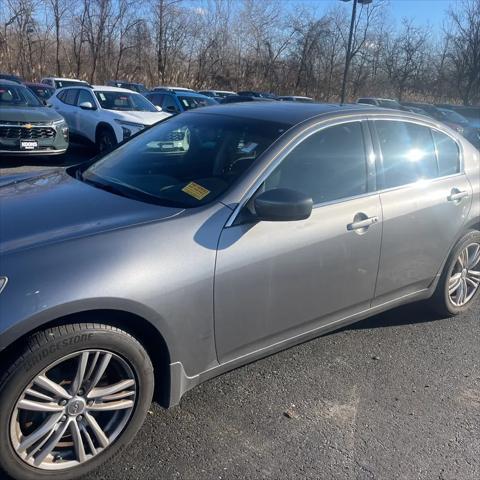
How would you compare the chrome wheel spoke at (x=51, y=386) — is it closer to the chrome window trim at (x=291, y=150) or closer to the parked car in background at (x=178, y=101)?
the chrome window trim at (x=291, y=150)

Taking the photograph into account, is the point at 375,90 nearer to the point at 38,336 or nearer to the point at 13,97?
the point at 13,97

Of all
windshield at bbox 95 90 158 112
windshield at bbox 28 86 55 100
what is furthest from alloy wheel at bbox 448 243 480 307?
windshield at bbox 28 86 55 100

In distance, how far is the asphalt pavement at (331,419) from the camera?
251 cm

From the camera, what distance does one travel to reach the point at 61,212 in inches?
101

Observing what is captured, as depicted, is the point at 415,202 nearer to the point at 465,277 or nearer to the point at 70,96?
the point at 465,277

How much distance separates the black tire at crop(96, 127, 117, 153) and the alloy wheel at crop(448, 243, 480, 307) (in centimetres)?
796

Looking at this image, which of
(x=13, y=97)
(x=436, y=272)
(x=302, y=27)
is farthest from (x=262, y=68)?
(x=436, y=272)

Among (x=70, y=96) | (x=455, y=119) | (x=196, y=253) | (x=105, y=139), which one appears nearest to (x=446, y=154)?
(x=196, y=253)

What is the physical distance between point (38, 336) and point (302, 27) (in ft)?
141

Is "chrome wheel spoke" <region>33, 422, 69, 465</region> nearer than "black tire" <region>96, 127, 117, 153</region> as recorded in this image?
Yes

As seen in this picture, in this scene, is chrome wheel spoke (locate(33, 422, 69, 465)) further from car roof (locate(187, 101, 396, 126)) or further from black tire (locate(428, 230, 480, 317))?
black tire (locate(428, 230, 480, 317))

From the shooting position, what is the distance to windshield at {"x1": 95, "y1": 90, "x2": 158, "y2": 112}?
1146 centimetres

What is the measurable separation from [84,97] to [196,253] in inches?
419

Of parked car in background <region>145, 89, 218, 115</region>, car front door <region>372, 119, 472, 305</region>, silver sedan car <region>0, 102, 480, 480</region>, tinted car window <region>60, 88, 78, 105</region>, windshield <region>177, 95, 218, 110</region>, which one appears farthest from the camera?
windshield <region>177, 95, 218, 110</region>
